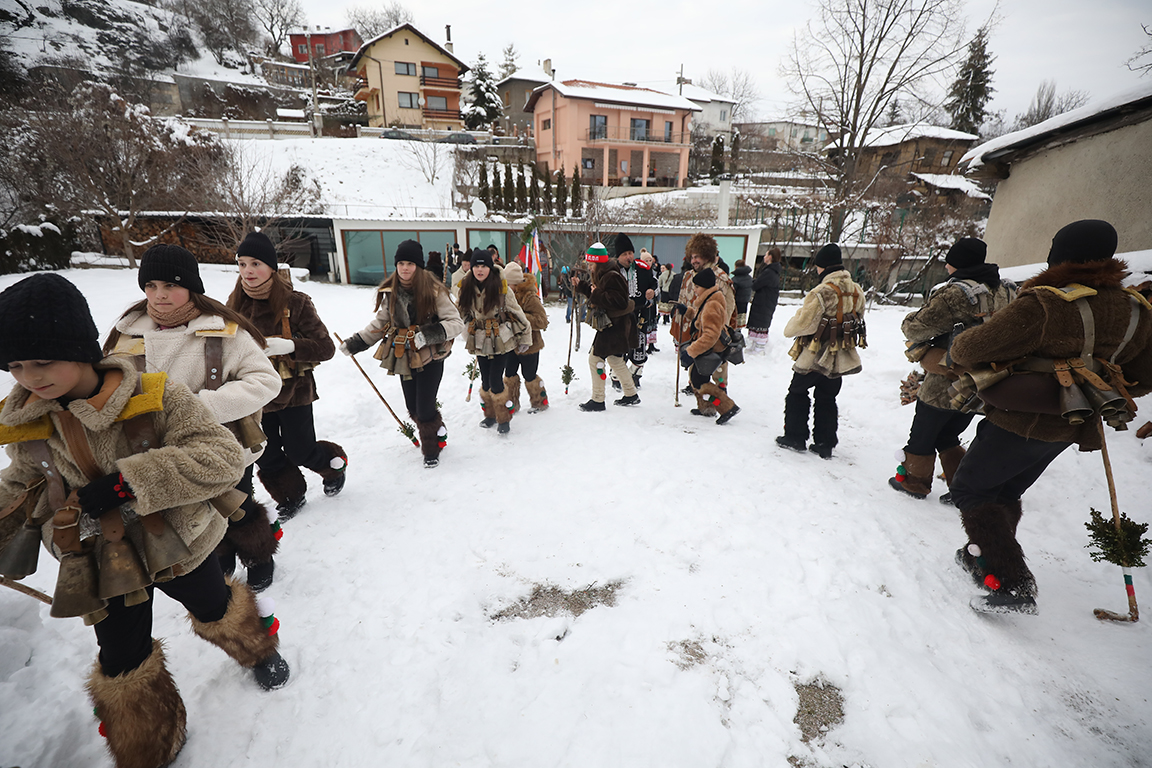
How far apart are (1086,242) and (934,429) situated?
5.42ft

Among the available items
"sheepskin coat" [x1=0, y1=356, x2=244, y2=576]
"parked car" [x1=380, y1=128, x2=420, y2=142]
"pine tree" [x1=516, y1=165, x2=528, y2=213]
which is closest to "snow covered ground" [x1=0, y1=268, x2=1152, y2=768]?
"sheepskin coat" [x1=0, y1=356, x2=244, y2=576]

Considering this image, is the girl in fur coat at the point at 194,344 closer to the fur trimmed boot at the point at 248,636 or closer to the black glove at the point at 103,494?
the fur trimmed boot at the point at 248,636

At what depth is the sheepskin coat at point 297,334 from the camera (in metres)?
3.23

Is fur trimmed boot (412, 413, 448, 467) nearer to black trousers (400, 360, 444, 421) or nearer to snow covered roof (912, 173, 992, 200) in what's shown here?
black trousers (400, 360, 444, 421)

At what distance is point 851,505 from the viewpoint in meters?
3.72

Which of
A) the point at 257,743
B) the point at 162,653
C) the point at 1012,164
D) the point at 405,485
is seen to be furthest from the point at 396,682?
the point at 1012,164

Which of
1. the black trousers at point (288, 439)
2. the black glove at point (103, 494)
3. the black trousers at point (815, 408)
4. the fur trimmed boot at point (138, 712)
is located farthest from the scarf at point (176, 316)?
the black trousers at point (815, 408)

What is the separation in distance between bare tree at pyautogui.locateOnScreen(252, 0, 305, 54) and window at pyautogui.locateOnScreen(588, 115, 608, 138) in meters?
39.1

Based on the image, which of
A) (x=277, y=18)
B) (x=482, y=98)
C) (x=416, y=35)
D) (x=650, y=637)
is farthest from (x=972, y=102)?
(x=277, y=18)

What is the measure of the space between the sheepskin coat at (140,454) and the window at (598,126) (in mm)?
33967

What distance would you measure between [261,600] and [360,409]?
3.89 metres

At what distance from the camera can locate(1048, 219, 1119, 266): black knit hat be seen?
7.87ft

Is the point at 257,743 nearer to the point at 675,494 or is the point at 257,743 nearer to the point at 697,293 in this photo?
the point at 675,494

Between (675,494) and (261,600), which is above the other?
(261,600)
